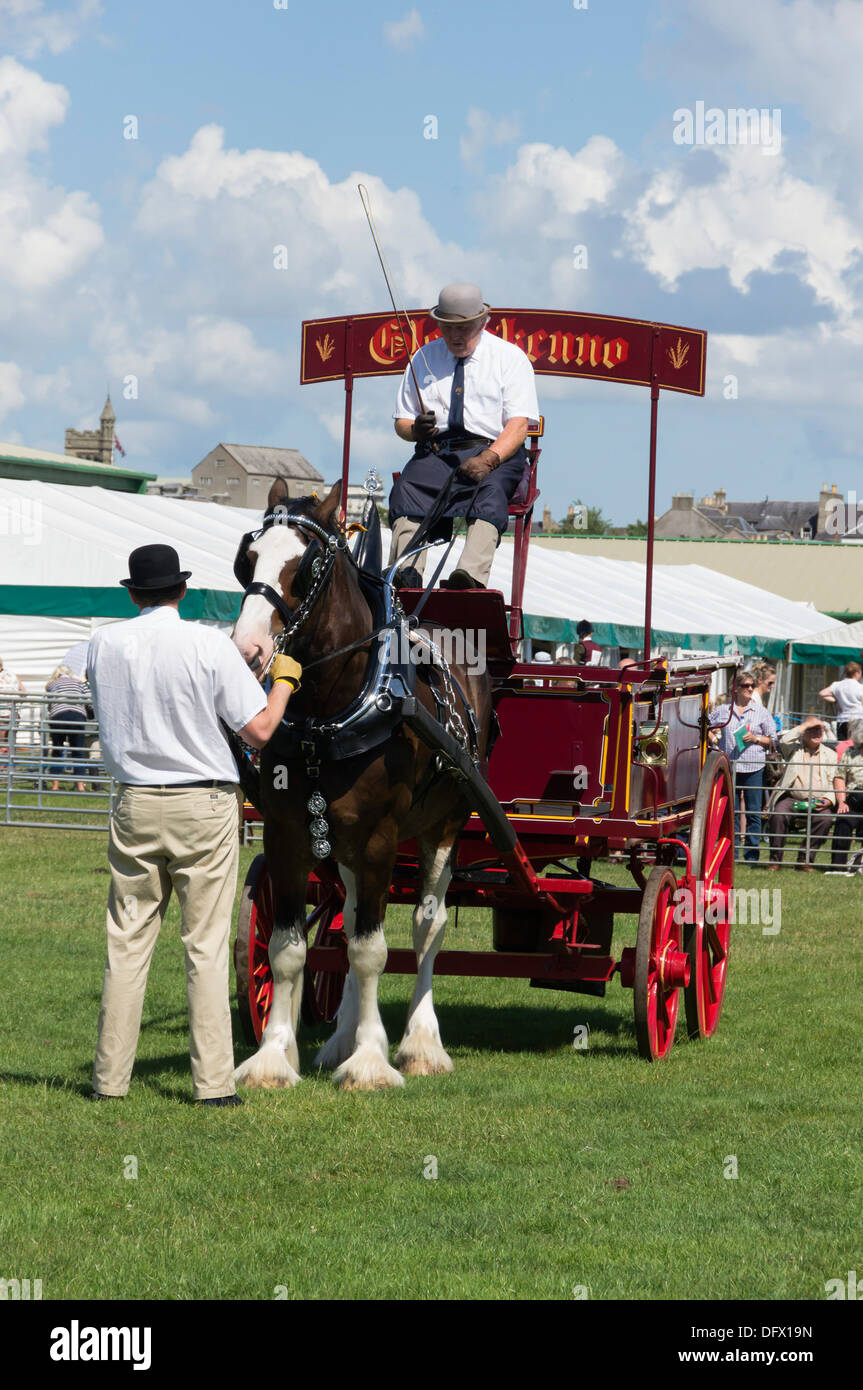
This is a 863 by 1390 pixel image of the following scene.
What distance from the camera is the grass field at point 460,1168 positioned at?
15.6ft

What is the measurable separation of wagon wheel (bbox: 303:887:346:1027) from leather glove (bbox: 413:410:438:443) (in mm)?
2246

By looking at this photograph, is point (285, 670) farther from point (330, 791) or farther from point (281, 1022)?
point (281, 1022)

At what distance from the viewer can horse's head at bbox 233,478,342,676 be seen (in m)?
6.19

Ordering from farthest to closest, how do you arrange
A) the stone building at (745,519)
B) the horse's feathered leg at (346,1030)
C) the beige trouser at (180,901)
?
the stone building at (745,519)
the horse's feathered leg at (346,1030)
the beige trouser at (180,901)

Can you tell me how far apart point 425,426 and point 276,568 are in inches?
75.6

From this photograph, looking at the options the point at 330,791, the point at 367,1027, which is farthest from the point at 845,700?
the point at 330,791

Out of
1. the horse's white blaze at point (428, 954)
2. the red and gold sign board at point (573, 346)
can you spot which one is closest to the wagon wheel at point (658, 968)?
the horse's white blaze at point (428, 954)

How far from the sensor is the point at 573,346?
8906 millimetres

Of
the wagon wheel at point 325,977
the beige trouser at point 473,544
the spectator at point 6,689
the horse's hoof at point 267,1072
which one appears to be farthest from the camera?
the spectator at point 6,689

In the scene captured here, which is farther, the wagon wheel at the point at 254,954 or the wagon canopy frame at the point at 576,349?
the wagon canopy frame at the point at 576,349

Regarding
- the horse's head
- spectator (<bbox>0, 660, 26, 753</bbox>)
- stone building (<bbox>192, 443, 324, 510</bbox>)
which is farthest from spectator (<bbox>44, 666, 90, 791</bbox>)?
stone building (<bbox>192, 443, 324, 510</bbox>)

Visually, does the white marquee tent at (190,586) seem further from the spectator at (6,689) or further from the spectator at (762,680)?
the spectator at (762,680)

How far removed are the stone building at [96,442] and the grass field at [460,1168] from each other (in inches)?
3699
